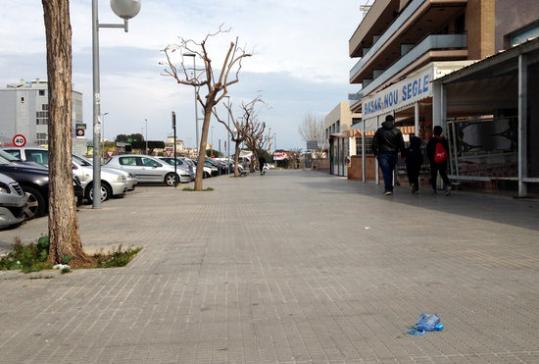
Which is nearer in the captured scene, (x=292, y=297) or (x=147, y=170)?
(x=292, y=297)

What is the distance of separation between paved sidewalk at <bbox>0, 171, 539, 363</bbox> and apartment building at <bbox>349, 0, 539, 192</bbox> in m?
8.75

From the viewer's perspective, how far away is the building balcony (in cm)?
3650

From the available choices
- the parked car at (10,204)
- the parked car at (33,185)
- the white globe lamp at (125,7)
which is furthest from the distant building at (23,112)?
the parked car at (10,204)

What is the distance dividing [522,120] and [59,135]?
10.1 m

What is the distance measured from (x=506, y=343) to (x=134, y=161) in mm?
25211

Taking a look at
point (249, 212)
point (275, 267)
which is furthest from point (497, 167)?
point (275, 267)

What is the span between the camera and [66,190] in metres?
7.16

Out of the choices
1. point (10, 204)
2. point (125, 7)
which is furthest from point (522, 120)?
point (10, 204)

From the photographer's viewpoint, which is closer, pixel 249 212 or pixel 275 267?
pixel 275 267

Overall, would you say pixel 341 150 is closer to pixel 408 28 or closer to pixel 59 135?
pixel 408 28

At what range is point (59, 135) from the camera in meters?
7.12

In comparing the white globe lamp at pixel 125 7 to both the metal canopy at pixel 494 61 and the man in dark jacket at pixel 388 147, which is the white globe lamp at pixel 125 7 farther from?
the metal canopy at pixel 494 61

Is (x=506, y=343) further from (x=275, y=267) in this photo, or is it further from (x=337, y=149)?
(x=337, y=149)

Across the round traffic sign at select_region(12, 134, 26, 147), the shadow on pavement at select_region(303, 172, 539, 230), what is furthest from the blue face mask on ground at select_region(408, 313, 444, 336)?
the round traffic sign at select_region(12, 134, 26, 147)
